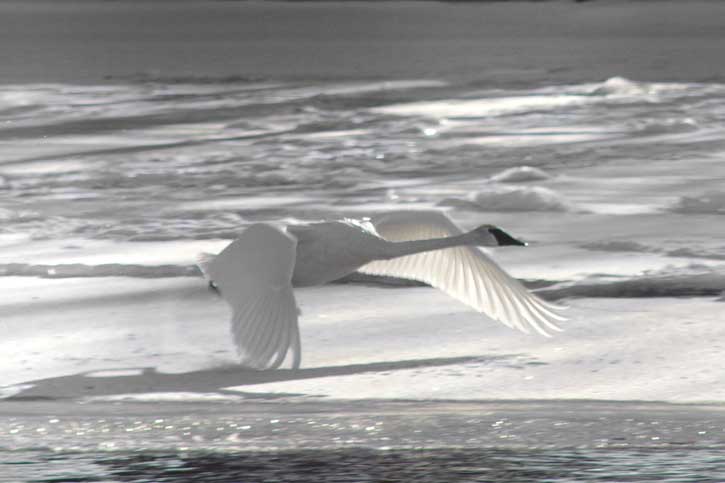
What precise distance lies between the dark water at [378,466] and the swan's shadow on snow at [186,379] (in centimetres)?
86

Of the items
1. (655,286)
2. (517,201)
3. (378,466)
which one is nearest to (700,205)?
(517,201)

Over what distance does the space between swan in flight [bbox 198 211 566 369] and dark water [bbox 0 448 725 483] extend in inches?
39.3

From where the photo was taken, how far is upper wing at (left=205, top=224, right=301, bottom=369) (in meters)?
6.26

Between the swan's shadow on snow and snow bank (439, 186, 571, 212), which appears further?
snow bank (439, 186, 571, 212)

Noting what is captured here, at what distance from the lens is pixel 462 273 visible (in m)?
7.48

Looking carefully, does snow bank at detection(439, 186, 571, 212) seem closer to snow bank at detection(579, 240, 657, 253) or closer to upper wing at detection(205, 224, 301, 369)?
snow bank at detection(579, 240, 657, 253)

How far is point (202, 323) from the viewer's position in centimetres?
752

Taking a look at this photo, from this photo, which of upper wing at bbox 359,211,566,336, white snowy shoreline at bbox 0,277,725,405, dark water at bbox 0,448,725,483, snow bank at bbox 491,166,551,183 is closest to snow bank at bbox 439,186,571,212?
snow bank at bbox 491,166,551,183

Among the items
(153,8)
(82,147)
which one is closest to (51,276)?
(82,147)

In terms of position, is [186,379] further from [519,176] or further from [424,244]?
[519,176]

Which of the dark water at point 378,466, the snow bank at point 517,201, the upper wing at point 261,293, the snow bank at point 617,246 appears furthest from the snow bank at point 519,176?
the dark water at point 378,466

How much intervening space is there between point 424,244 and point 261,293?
979 mm

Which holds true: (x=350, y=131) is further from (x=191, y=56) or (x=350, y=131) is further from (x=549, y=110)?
(x=191, y=56)

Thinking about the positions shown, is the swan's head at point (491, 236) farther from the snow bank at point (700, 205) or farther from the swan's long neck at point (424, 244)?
the snow bank at point (700, 205)
